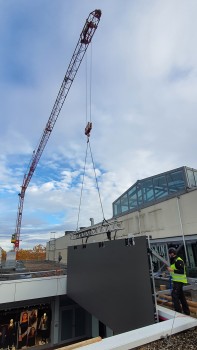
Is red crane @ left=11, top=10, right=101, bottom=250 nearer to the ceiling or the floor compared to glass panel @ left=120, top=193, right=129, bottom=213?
nearer to the ceiling

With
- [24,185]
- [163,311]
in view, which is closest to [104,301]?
[163,311]

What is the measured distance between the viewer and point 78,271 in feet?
38.8

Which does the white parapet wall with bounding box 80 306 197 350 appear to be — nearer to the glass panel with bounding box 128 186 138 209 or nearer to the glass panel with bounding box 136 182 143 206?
the glass panel with bounding box 136 182 143 206

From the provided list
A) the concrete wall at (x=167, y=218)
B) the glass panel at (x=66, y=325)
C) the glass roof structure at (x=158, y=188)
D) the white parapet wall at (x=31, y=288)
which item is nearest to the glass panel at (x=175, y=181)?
the glass roof structure at (x=158, y=188)

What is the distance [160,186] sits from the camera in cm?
1630

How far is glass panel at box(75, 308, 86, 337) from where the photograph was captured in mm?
18188

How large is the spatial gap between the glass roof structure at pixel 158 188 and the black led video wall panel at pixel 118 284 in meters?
6.38

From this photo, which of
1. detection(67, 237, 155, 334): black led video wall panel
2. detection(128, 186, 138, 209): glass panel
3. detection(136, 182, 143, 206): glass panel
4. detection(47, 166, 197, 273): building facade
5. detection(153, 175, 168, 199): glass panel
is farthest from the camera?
detection(128, 186, 138, 209): glass panel

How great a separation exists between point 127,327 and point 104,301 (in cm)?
170

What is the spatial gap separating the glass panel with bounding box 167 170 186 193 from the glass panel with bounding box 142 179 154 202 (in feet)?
5.10

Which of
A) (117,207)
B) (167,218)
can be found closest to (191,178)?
(167,218)

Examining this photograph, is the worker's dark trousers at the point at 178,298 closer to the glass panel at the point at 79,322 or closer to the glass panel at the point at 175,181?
the glass panel at the point at 175,181

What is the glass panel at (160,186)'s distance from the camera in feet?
52.2

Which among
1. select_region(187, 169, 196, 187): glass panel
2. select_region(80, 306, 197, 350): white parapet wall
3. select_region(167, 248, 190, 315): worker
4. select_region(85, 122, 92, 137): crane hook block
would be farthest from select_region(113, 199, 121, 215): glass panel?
select_region(80, 306, 197, 350): white parapet wall
